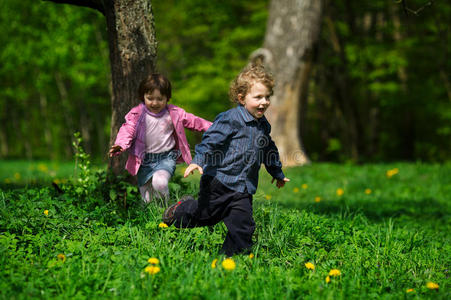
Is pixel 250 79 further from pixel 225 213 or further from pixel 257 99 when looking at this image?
pixel 225 213

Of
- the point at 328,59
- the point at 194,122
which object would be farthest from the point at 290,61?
the point at 194,122

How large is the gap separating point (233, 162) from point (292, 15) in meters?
7.39

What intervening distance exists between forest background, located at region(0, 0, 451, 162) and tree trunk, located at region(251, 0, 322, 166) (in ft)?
1.89

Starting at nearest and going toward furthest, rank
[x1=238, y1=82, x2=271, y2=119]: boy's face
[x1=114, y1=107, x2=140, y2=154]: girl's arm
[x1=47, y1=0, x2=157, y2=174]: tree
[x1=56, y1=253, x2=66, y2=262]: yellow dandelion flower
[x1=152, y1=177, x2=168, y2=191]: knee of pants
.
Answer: [x1=56, y1=253, x2=66, y2=262]: yellow dandelion flower, [x1=238, y1=82, x2=271, y2=119]: boy's face, [x1=114, y1=107, x2=140, y2=154]: girl's arm, [x1=152, y1=177, x2=168, y2=191]: knee of pants, [x1=47, y1=0, x2=157, y2=174]: tree

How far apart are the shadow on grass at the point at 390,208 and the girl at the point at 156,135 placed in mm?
1619

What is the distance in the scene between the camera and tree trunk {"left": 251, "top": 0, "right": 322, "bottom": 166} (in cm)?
924

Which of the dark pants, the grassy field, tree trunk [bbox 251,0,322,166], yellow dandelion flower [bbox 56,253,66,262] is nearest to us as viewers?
the grassy field

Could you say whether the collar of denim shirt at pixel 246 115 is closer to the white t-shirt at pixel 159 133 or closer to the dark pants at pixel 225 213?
the dark pants at pixel 225 213

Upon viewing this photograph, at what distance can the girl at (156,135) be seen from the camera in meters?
3.51

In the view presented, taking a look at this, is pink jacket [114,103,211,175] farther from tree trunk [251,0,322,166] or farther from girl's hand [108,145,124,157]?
tree trunk [251,0,322,166]

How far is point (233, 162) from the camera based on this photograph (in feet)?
9.41

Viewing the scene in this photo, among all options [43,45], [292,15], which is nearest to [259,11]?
[292,15]

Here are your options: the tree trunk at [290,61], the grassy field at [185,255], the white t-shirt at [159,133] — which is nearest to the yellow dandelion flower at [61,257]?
the grassy field at [185,255]

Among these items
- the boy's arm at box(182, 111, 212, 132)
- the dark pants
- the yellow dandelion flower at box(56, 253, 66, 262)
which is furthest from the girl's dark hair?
the yellow dandelion flower at box(56, 253, 66, 262)
